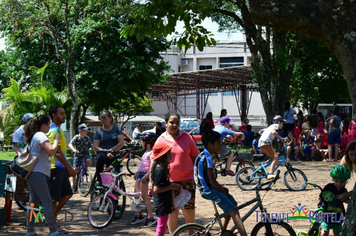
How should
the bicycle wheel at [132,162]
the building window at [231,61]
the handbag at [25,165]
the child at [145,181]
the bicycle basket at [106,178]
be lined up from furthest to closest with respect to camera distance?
the building window at [231,61] → the bicycle wheel at [132,162] → the bicycle basket at [106,178] → the child at [145,181] → the handbag at [25,165]

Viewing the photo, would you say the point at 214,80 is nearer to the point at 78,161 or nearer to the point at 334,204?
the point at 78,161

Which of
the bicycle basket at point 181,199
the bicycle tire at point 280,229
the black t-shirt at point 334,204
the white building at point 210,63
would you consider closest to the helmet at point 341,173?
the black t-shirt at point 334,204

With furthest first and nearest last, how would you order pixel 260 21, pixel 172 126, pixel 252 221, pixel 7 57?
pixel 7 57, pixel 252 221, pixel 172 126, pixel 260 21

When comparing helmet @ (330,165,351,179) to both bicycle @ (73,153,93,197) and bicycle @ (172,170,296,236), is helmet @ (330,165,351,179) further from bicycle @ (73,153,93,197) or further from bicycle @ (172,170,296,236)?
bicycle @ (73,153,93,197)

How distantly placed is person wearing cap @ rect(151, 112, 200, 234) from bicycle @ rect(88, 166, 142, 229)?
1.98m

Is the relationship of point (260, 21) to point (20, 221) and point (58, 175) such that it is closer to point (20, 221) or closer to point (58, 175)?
point (58, 175)

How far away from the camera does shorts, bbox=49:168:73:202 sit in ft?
24.3

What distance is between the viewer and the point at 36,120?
7121mm

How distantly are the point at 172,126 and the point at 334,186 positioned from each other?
203 cm

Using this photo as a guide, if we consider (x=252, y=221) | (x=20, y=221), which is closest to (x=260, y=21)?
(x=252, y=221)

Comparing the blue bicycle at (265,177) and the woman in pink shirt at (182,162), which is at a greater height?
the woman in pink shirt at (182,162)

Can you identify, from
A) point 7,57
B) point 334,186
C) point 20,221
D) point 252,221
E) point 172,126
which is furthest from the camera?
point 7,57

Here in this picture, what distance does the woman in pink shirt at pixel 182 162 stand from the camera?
6348 millimetres

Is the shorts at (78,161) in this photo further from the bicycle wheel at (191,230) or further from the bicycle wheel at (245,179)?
the bicycle wheel at (191,230)
